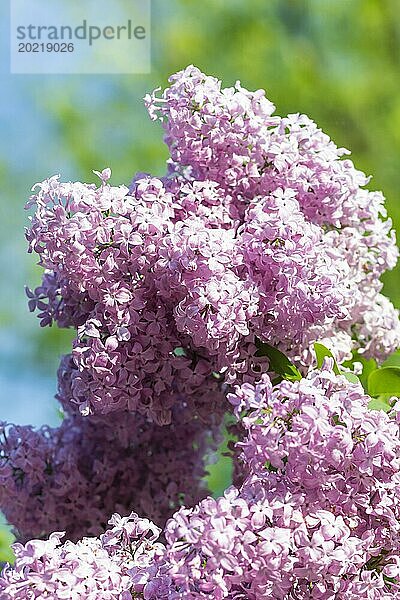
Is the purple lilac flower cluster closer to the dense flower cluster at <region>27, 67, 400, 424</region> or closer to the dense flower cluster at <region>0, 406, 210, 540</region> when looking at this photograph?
the dense flower cluster at <region>27, 67, 400, 424</region>

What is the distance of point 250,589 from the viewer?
58cm

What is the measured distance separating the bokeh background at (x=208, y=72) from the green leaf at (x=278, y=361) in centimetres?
148

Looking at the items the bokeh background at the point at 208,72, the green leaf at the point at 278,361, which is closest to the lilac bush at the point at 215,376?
the green leaf at the point at 278,361

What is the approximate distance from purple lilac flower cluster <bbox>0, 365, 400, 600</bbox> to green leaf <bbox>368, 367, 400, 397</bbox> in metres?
0.10

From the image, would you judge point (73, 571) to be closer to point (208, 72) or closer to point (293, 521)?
point (293, 521)

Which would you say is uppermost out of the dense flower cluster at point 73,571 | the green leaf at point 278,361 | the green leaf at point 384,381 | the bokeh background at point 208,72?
the bokeh background at point 208,72

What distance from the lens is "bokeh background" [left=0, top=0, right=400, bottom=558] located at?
220 centimetres

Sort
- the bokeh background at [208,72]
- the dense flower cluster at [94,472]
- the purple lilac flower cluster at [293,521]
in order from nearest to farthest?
1. the purple lilac flower cluster at [293,521]
2. the dense flower cluster at [94,472]
3. the bokeh background at [208,72]

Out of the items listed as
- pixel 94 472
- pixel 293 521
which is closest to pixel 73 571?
pixel 293 521

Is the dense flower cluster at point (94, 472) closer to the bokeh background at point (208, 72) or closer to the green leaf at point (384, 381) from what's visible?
the green leaf at point (384, 381)

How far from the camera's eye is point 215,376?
0.79 metres

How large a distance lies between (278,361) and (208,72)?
1.62m

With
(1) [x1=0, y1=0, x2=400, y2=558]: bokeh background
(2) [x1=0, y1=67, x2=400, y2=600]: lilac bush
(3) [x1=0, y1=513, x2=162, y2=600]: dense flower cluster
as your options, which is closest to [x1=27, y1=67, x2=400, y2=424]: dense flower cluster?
(2) [x1=0, y1=67, x2=400, y2=600]: lilac bush

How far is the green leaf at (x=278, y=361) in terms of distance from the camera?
0.74 m
